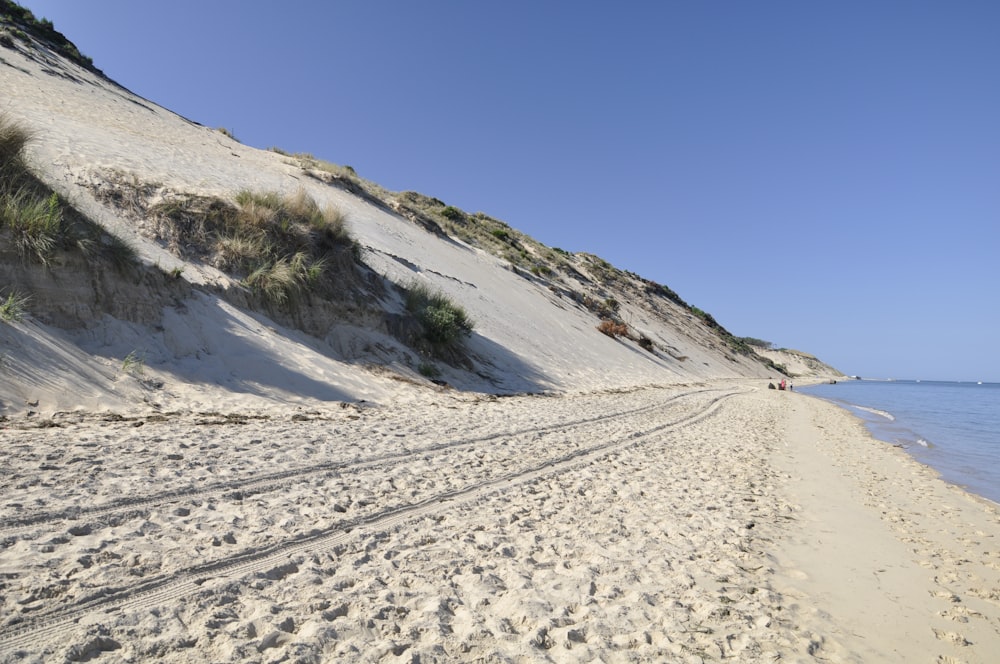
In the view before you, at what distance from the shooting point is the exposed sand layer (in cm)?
274

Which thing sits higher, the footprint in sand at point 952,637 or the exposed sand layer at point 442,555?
the footprint in sand at point 952,637

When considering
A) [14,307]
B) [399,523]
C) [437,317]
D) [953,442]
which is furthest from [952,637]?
[953,442]

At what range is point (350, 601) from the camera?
3049 millimetres

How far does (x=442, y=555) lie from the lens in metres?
3.79

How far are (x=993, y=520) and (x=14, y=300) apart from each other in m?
12.6

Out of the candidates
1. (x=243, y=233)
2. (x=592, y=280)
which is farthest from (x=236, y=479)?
(x=592, y=280)

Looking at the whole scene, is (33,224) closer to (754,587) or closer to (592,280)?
(754,587)

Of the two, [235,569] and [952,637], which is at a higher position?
[952,637]

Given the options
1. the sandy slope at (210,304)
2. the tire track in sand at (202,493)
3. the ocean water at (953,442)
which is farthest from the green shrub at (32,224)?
the ocean water at (953,442)

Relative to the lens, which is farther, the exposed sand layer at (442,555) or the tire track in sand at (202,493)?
the tire track in sand at (202,493)

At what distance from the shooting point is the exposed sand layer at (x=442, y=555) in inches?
108

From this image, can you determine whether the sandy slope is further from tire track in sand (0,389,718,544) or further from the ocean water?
the ocean water

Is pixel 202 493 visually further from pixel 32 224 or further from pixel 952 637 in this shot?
pixel 32 224

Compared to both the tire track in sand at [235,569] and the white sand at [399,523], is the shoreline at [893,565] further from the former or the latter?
the tire track in sand at [235,569]
